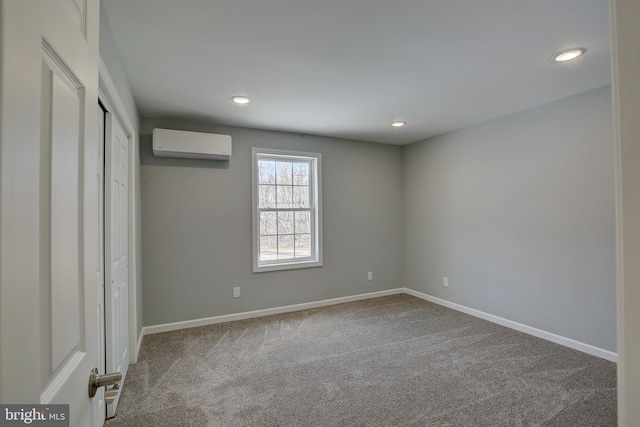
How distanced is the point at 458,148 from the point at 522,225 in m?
1.28

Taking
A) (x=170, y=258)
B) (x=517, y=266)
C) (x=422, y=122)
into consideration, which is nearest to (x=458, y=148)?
(x=422, y=122)

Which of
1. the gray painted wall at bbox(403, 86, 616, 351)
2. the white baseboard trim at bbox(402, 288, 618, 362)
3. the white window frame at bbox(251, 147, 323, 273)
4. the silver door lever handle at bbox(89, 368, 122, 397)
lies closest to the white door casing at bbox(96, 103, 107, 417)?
the silver door lever handle at bbox(89, 368, 122, 397)

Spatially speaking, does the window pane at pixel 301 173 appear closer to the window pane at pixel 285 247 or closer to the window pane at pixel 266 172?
the window pane at pixel 266 172

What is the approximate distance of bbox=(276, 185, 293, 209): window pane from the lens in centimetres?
426

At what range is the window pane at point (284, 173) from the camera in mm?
4266

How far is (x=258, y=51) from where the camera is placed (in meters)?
2.12

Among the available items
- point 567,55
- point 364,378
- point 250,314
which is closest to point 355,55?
point 567,55

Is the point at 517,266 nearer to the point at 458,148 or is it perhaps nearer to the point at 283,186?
the point at 458,148

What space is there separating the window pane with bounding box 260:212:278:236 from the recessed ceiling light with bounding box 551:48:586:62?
3259mm

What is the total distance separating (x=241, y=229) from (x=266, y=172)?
0.85 meters

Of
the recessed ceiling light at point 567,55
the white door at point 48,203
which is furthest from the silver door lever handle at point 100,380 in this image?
the recessed ceiling light at point 567,55

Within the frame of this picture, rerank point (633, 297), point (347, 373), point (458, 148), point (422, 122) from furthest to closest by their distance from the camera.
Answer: point (458, 148) < point (422, 122) < point (347, 373) < point (633, 297)

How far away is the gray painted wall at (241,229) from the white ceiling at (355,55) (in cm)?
69

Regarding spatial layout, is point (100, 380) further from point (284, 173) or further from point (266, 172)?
point (284, 173)
